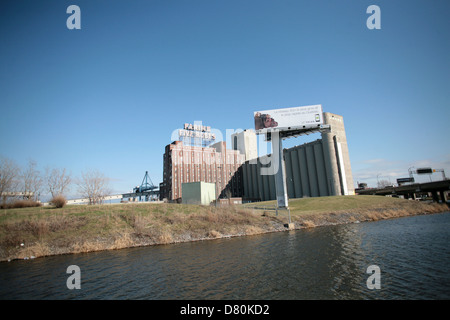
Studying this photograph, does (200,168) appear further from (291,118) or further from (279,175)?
(291,118)

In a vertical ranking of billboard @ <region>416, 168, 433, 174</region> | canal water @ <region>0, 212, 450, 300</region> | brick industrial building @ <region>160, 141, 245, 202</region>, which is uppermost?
brick industrial building @ <region>160, 141, 245, 202</region>

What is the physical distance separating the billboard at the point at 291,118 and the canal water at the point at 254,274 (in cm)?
3479

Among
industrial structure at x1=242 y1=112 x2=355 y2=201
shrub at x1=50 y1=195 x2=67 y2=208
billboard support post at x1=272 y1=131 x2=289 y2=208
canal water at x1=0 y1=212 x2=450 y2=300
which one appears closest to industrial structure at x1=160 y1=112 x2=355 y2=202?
industrial structure at x1=242 y1=112 x2=355 y2=201

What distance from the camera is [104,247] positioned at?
990 inches

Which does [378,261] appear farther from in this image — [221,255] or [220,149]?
[220,149]

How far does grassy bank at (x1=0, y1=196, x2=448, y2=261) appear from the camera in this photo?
23.9 meters

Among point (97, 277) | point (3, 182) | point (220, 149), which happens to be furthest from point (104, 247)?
point (220, 149)

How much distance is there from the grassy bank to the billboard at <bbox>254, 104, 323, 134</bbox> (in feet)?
65.6

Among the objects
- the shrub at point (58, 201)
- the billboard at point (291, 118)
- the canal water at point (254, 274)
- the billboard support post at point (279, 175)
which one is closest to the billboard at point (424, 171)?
the billboard at point (291, 118)

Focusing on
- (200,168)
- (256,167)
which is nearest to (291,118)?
(256,167)

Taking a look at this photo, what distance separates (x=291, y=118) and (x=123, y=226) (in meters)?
40.2

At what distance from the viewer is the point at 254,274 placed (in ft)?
43.4

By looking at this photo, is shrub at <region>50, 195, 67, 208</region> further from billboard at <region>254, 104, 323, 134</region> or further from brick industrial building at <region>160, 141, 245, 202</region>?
brick industrial building at <region>160, 141, 245, 202</region>
